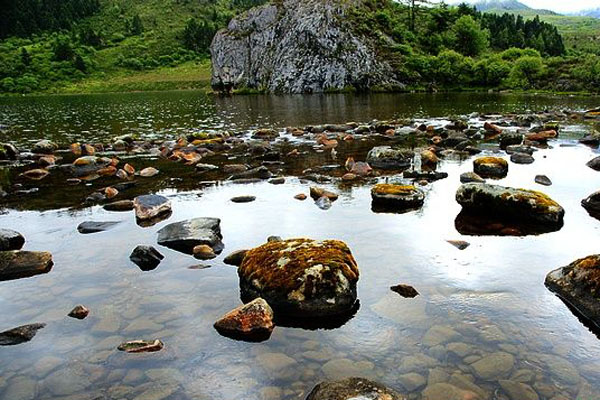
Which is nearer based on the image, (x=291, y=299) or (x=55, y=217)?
(x=291, y=299)

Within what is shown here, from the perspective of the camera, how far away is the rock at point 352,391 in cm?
596

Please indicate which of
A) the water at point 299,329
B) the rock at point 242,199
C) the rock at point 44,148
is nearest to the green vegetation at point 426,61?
the rock at point 44,148

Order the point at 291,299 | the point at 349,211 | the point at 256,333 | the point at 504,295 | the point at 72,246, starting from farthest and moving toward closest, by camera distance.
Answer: the point at 349,211
the point at 72,246
the point at 504,295
the point at 291,299
the point at 256,333

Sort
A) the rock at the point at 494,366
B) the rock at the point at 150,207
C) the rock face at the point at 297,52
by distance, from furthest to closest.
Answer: the rock face at the point at 297,52 < the rock at the point at 150,207 < the rock at the point at 494,366

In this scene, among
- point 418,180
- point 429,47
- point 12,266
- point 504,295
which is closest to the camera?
point 504,295

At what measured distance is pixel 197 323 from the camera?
27.6ft

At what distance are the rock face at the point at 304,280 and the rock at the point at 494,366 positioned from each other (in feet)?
8.42

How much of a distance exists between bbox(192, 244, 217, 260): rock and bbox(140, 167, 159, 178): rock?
10816 millimetres

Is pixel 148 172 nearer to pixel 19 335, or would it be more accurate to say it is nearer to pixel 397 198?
pixel 397 198

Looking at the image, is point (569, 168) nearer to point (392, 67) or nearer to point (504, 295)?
point (504, 295)

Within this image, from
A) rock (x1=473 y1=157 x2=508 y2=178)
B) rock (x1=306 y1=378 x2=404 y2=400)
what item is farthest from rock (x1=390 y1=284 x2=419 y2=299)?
rock (x1=473 y1=157 x2=508 y2=178)

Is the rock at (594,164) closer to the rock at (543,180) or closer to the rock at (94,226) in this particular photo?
the rock at (543,180)

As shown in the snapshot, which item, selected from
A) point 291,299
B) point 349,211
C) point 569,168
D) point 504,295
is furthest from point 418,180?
point 291,299

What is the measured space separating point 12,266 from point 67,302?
8.45ft
